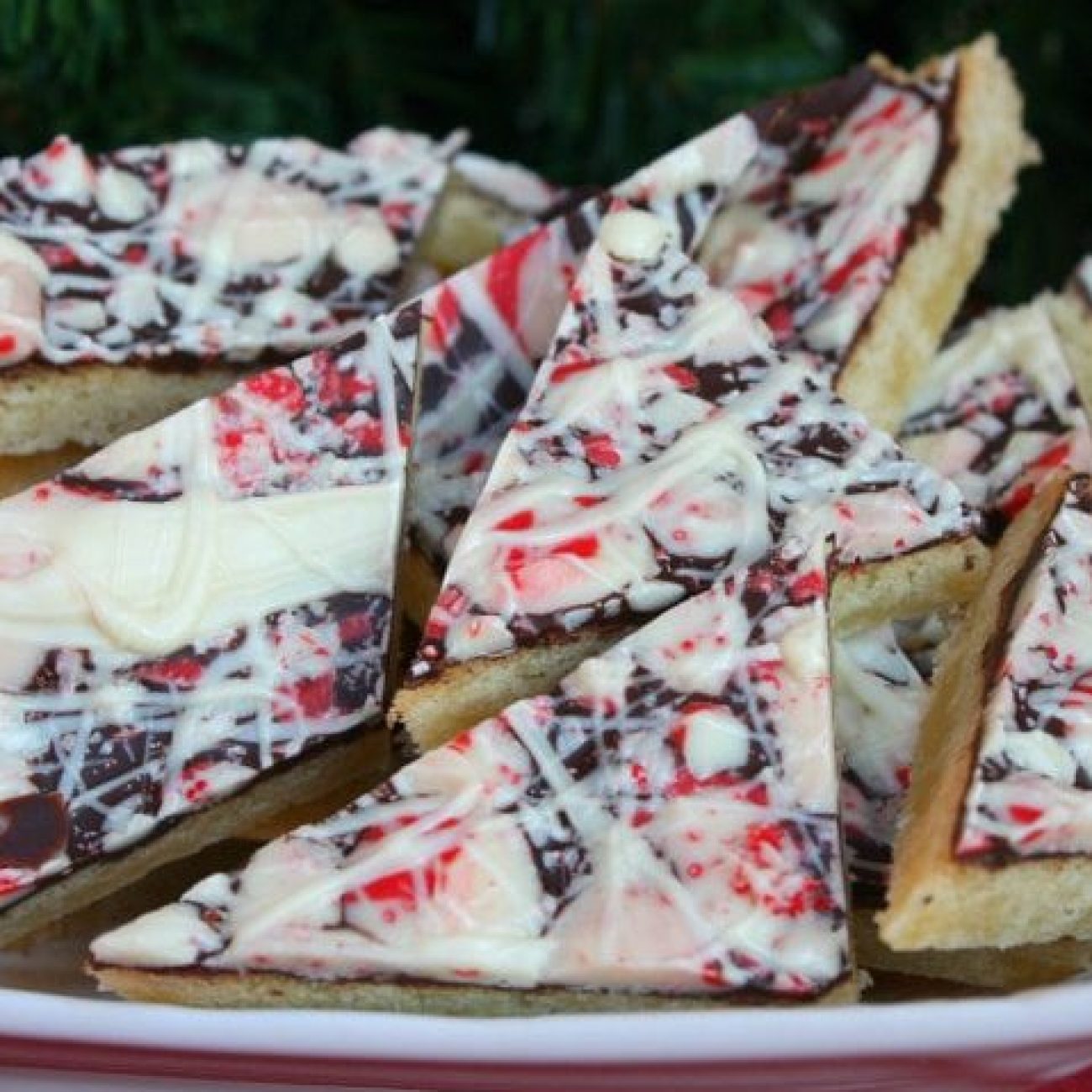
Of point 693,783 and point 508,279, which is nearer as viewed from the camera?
point 693,783

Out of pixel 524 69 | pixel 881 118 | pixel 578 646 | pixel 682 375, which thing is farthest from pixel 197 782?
pixel 524 69

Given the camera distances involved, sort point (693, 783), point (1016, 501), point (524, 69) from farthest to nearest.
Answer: point (524, 69) < point (1016, 501) < point (693, 783)

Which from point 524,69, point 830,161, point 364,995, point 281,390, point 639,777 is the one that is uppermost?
point 524,69

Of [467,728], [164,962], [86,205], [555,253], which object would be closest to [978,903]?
[467,728]

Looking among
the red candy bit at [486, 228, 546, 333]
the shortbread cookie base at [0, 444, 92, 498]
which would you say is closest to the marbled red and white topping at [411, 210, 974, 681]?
the red candy bit at [486, 228, 546, 333]

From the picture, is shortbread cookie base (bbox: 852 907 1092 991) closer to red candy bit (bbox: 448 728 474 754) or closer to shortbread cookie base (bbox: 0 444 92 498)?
red candy bit (bbox: 448 728 474 754)

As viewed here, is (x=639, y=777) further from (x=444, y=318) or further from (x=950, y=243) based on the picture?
(x=950, y=243)
